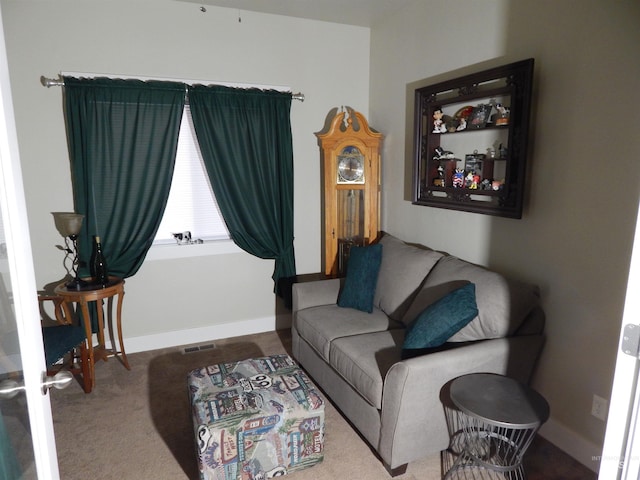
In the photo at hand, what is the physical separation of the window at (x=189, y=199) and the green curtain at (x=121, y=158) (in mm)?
194

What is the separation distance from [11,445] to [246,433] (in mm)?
987

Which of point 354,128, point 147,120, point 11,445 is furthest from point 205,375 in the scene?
point 354,128

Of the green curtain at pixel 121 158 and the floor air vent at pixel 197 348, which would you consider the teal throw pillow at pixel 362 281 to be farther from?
the green curtain at pixel 121 158

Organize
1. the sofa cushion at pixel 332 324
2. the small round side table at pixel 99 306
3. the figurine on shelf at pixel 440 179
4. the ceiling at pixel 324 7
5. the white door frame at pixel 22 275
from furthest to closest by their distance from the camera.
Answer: the ceiling at pixel 324 7, the figurine on shelf at pixel 440 179, the small round side table at pixel 99 306, the sofa cushion at pixel 332 324, the white door frame at pixel 22 275

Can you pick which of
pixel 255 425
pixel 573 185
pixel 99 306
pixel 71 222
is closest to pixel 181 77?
pixel 71 222

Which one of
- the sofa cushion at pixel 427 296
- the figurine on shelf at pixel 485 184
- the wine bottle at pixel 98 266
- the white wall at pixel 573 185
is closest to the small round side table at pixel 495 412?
the white wall at pixel 573 185

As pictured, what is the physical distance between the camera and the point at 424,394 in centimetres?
189

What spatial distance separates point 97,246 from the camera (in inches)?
113

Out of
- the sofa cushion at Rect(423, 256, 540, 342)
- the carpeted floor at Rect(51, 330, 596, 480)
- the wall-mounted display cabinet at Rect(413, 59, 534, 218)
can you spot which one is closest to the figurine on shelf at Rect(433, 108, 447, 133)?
the wall-mounted display cabinet at Rect(413, 59, 534, 218)

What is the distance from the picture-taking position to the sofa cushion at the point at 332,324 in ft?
8.32

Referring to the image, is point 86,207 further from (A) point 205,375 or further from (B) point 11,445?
(B) point 11,445

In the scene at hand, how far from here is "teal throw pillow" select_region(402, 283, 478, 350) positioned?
200 centimetres

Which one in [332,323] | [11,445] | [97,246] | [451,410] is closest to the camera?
[11,445]

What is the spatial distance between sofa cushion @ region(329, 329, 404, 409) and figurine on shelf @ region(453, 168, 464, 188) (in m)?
1.01
